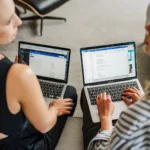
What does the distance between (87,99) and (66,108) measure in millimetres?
167

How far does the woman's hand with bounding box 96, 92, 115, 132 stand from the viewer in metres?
1.45

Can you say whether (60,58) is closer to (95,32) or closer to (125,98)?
(125,98)

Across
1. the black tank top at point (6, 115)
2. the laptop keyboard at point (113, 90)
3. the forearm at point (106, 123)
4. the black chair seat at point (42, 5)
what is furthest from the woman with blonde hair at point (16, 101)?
the black chair seat at point (42, 5)

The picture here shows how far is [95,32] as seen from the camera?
2.64 m

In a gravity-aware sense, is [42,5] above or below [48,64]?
above

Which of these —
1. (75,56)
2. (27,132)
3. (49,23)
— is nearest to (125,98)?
(27,132)

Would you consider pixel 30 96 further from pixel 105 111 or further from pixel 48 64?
pixel 48 64

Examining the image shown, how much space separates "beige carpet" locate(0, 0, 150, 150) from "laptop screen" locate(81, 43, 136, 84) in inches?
18.2

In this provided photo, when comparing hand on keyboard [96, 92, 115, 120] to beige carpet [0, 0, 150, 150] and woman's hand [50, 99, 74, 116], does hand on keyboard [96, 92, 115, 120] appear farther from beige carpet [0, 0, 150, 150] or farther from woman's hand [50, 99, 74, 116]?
beige carpet [0, 0, 150, 150]

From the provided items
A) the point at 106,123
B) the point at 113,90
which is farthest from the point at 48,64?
the point at 106,123

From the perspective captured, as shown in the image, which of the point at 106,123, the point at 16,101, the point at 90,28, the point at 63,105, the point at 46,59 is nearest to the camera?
the point at 16,101

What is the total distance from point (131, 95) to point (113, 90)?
0.19 meters

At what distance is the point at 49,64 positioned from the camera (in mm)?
1774

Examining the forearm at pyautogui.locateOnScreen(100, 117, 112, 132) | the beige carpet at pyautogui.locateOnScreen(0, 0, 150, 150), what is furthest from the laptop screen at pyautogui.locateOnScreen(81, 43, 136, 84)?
the beige carpet at pyautogui.locateOnScreen(0, 0, 150, 150)
